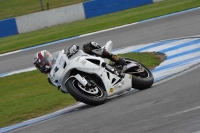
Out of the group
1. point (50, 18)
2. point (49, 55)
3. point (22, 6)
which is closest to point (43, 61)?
point (49, 55)

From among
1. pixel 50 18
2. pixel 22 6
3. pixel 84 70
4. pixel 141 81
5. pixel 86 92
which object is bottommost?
pixel 50 18

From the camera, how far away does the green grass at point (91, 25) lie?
23.0 m

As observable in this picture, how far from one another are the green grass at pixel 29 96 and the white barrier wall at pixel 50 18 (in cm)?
1199

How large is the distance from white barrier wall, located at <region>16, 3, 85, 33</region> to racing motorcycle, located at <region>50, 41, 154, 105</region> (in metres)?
18.1

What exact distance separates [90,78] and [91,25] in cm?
1520

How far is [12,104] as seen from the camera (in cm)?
1148

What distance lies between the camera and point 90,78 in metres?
9.25

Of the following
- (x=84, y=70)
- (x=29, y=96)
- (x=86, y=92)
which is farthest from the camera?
(x=29, y=96)

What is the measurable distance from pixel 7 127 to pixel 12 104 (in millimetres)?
2315

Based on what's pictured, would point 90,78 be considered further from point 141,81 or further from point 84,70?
point 141,81

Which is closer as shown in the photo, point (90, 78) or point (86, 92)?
point (86, 92)

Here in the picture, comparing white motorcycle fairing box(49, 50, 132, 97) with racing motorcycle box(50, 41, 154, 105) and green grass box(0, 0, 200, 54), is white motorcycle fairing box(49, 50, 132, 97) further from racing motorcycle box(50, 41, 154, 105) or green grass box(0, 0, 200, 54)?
green grass box(0, 0, 200, 54)

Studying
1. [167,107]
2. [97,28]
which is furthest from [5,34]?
[167,107]

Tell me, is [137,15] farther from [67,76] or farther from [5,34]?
[67,76]
